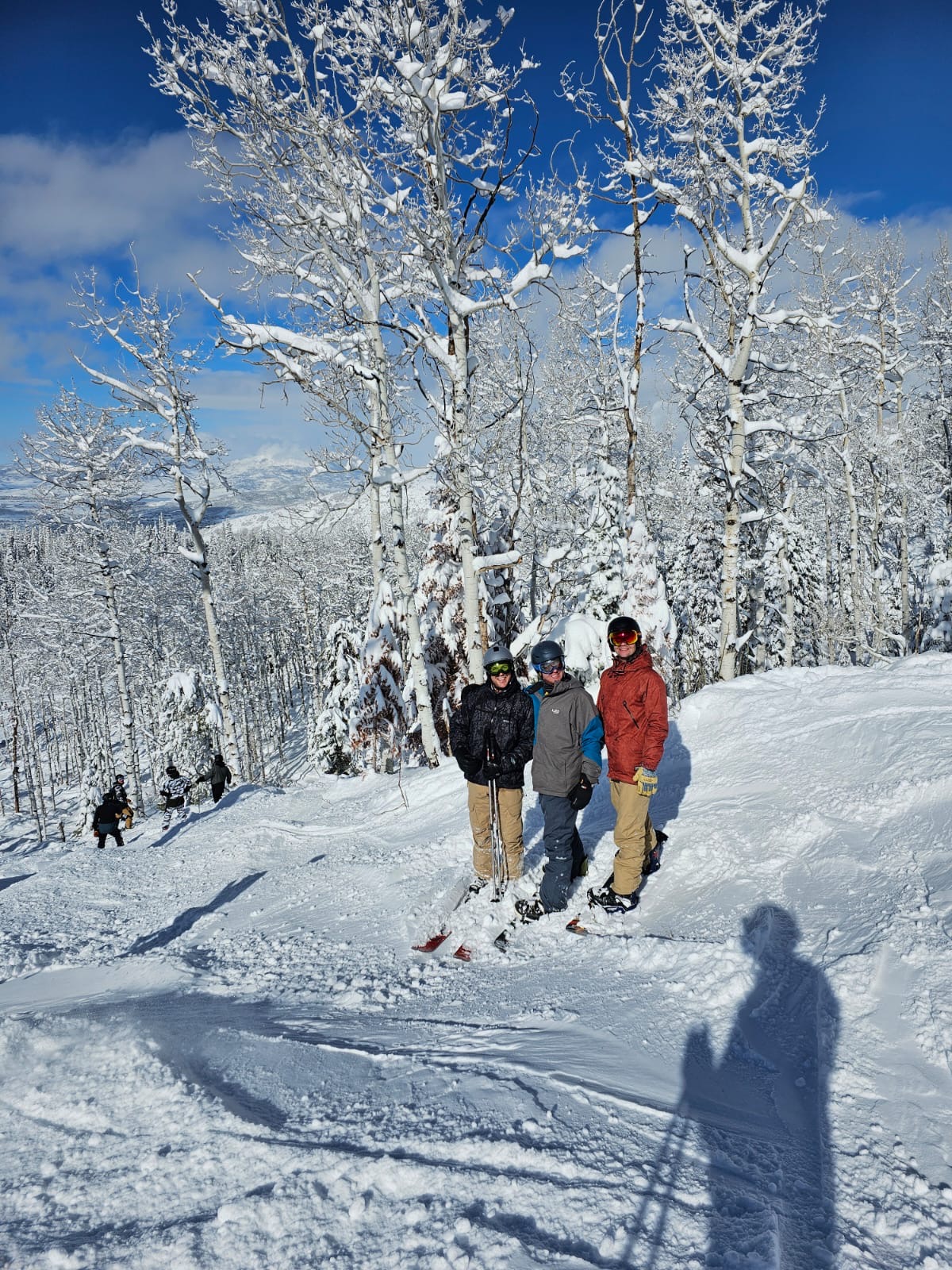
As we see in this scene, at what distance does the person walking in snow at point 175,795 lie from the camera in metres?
13.1

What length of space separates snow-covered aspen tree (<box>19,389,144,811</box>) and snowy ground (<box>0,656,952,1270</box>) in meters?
17.6

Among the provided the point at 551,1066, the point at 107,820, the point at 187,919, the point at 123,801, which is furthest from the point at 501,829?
the point at 123,801

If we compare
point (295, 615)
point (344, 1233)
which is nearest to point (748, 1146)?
point (344, 1233)

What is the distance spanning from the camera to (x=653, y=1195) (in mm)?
2225

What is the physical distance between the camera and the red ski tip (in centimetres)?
507

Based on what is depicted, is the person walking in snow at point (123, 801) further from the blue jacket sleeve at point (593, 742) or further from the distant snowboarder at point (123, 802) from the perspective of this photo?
the blue jacket sleeve at point (593, 742)

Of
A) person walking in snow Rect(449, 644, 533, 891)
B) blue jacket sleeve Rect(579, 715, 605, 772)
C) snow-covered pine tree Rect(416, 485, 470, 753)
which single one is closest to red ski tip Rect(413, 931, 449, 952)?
person walking in snow Rect(449, 644, 533, 891)

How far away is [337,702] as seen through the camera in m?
25.3

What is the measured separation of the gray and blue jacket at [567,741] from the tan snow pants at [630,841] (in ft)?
1.06

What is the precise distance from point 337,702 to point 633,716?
2132cm

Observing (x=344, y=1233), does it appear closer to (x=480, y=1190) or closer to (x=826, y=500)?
(x=480, y=1190)

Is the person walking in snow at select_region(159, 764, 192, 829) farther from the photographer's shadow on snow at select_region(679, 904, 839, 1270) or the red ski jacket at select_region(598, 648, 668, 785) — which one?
the photographer's shadow on snow at select_region(679, 904, 839, 1270)

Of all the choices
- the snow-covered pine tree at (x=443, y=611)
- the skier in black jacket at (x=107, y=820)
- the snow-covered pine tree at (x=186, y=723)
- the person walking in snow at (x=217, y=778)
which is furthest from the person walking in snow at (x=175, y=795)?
the snow-covered pine tree at (x=186, y=723)

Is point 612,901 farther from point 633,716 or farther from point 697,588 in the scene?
point 697,588
